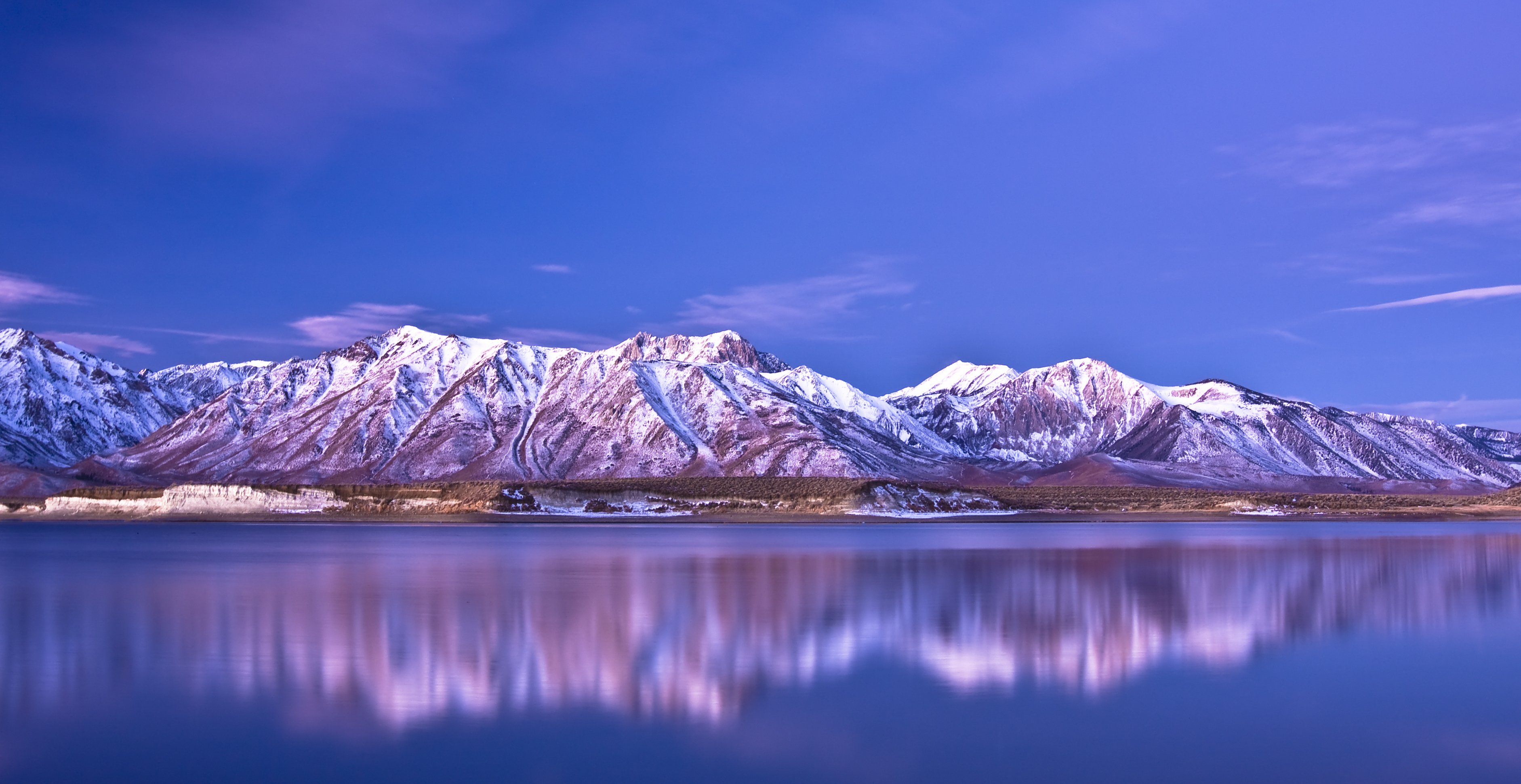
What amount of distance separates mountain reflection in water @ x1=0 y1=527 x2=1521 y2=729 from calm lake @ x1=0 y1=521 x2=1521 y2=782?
0.43 feet

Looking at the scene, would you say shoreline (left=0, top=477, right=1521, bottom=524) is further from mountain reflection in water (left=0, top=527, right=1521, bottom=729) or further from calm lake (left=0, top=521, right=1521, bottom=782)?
calm lake (left=0, top=521, right=1521, bottom=782)

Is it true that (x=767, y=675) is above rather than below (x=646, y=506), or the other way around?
above

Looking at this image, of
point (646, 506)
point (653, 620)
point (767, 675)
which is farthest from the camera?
point (646, 506)

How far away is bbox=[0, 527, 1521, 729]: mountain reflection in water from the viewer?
1922 centimetres

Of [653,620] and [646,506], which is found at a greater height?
[653,620]

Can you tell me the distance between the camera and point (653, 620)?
27.2m

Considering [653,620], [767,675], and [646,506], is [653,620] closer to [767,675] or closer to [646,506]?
[767,675]

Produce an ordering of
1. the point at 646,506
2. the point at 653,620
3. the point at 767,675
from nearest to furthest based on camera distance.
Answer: the point at 767,675 → the point at 653,620 → the point at 646,506

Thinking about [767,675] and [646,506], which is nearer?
[767,675]

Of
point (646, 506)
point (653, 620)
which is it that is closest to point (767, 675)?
point (653, 620)

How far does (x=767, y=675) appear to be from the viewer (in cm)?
1989

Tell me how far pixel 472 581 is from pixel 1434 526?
78.4 metres

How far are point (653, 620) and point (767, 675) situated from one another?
7.69m

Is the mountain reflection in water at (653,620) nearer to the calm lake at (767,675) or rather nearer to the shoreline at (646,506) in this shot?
the calm lake at (767,675)
